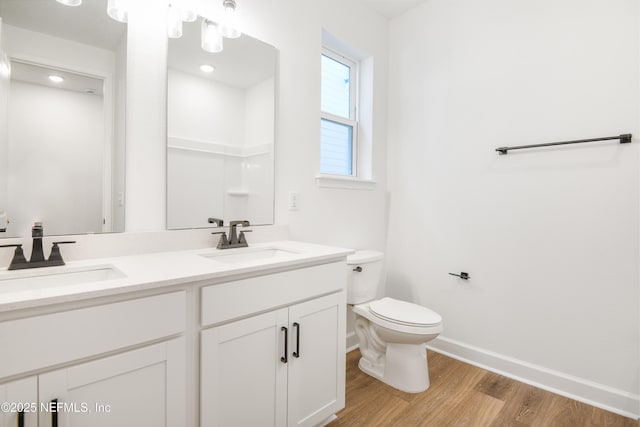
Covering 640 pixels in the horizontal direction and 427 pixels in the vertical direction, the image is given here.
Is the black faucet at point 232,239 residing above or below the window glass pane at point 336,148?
below

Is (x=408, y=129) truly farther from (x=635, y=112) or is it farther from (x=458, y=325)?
(x=458, y=325)

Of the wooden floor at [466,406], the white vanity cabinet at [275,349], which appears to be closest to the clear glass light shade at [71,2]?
the white vanity cabinet at [275,349]

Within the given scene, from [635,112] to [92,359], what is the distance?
2537 millimetres

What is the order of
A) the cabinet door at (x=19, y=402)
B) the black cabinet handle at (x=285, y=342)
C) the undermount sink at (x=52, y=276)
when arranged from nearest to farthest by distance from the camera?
the cabinet door at (x=19, y=402) < the undermount sink at (x=52, y=276) < the black cabinet handle at (x=285, y=342)

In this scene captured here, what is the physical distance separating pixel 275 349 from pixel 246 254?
52cm

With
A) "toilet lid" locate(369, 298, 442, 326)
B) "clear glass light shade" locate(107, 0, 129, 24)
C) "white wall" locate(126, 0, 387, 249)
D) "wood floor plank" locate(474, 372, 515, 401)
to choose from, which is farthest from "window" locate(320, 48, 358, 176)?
"wood floor plank" locate(474, 372, 515, 401)

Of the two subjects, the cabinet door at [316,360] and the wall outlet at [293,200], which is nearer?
the cabinet door at [316,360]

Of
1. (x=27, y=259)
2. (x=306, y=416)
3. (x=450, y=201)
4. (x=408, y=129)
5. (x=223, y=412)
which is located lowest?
(x=306, y=416)

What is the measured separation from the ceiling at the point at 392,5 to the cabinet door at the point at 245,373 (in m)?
2.42

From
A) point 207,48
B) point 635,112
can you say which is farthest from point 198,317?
point 635,112

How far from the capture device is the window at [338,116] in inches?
95.1

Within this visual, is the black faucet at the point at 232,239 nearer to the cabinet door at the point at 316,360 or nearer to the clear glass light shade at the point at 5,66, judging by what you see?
the cabinet door at the point at 316,360

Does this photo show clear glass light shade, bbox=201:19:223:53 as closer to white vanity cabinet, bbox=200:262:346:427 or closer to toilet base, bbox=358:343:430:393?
white vanity cabinet, bbox=200:262:346:427

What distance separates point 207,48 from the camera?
1.57 meters
